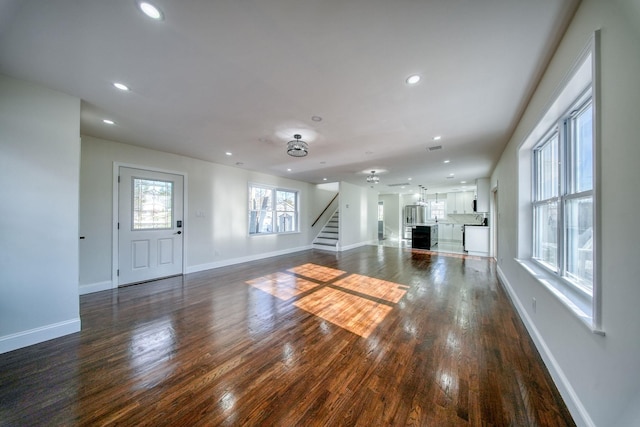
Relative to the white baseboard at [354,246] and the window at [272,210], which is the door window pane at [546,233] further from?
the window at [272,210]

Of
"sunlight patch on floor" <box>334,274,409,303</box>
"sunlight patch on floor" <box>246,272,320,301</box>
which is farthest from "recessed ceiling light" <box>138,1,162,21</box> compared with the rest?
"sunlight patch on floor" <box>334,274,409,303</box>

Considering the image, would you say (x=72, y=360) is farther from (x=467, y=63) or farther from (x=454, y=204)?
(x=454, y=204)

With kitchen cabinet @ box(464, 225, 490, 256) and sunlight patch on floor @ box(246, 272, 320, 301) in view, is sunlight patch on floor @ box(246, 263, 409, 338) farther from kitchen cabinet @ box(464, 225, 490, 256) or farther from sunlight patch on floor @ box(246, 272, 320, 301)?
kitchen cabinet @ box(464, 225, 490, 256)

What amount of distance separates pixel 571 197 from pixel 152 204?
596 centimetres

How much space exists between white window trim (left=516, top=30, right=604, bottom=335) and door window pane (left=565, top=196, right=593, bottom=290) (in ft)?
0.35

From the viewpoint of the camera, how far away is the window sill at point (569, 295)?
135 cm

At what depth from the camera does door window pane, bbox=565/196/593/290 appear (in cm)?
159

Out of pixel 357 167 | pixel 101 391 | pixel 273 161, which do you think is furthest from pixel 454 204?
pixel 101 391

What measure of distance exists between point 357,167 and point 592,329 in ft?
15.9

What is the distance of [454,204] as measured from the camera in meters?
10.6

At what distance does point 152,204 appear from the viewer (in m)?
4.38

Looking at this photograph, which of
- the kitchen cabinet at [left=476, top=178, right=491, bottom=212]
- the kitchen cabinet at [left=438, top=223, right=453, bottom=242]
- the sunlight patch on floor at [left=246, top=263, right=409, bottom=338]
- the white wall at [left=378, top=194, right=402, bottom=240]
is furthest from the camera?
the white wall at [left=378, top=194, right=402, bottom=240]

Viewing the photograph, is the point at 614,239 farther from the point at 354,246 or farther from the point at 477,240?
the point at 354,246

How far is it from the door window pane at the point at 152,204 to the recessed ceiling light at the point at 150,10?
3.66 metres
